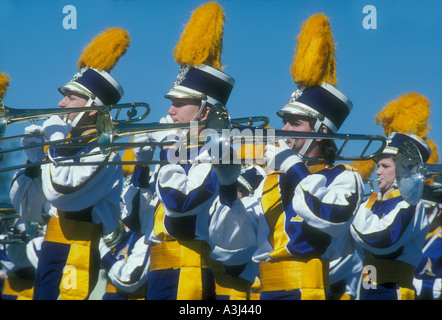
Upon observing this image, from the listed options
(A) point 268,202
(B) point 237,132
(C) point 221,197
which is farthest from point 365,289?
(B) point 237,132

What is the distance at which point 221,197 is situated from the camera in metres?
4.43

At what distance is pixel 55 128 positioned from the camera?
5.23m

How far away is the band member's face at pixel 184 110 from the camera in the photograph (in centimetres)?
516

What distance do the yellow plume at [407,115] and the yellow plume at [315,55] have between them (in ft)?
4.87

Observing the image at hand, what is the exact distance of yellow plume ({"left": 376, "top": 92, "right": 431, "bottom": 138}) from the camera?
641 centimetres

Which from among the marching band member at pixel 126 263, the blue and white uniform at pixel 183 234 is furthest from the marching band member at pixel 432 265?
the blue and white uniform at pixel 183 234

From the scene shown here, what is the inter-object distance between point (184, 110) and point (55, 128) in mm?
933

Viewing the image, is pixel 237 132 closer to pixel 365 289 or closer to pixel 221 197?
pixel 221 197

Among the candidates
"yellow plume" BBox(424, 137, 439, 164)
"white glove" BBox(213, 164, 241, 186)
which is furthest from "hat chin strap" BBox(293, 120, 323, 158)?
"yellow plume" BBox(424, 137, 439, 164)

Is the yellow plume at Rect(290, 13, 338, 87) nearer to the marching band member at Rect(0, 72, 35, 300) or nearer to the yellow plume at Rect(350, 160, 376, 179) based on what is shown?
the yellow plume at Rect(350, 160, 376, 179)

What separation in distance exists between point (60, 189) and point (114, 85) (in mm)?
1196

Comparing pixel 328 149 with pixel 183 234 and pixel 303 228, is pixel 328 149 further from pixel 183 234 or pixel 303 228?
pixel 183 234

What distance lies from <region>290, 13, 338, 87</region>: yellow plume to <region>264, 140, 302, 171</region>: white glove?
682 mm

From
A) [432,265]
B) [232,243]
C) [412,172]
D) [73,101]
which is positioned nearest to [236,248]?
[232,243]
